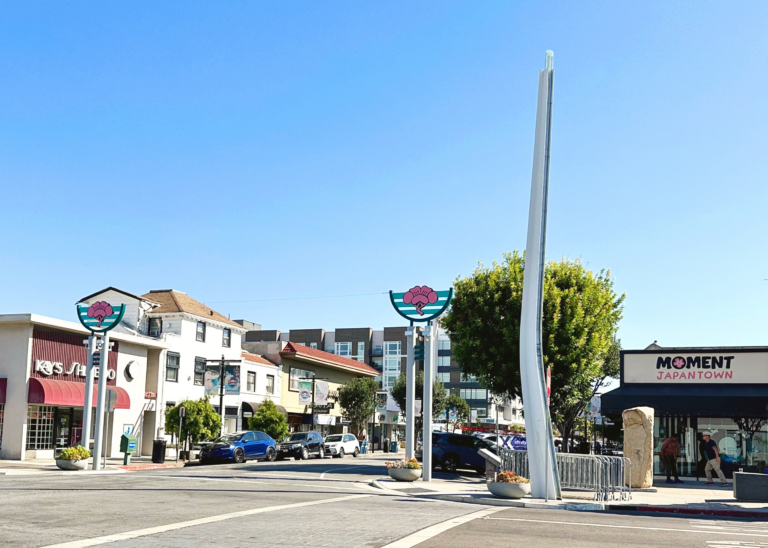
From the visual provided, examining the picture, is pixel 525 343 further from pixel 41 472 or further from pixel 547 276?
pixel 41 472

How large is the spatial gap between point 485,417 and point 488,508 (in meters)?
100

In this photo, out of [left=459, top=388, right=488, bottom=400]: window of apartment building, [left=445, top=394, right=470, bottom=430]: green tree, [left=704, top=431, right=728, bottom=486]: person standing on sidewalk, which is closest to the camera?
[left=704, top=431, right=728, bottom=486]: person standing on sidewalk

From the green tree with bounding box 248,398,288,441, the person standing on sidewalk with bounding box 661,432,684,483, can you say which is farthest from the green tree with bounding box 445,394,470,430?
the person standing on sidewalk with bounding box 661,432,684,483

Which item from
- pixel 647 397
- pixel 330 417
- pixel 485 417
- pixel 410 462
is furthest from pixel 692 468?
pixel 485 417

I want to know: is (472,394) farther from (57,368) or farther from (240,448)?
(57,368)

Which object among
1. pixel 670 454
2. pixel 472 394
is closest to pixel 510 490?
pixel 670 454

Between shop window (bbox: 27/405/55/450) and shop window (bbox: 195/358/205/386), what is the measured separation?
39.7ft

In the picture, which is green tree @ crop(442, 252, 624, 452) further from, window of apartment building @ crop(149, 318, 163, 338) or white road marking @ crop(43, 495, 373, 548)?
window of apartment building @ crop(149, 318, 163, 338)

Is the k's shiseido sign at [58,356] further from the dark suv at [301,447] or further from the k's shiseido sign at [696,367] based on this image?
the k's shiseido sign at [696,367]

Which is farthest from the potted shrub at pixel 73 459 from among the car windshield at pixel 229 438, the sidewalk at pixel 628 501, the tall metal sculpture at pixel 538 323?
the tall metal sculpture at pixel 538 323

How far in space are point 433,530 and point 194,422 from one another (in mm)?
30342

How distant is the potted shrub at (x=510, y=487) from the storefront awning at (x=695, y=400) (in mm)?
10611

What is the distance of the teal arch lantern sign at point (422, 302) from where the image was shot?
81.6ft

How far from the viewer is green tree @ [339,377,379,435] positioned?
67312 millimetres
